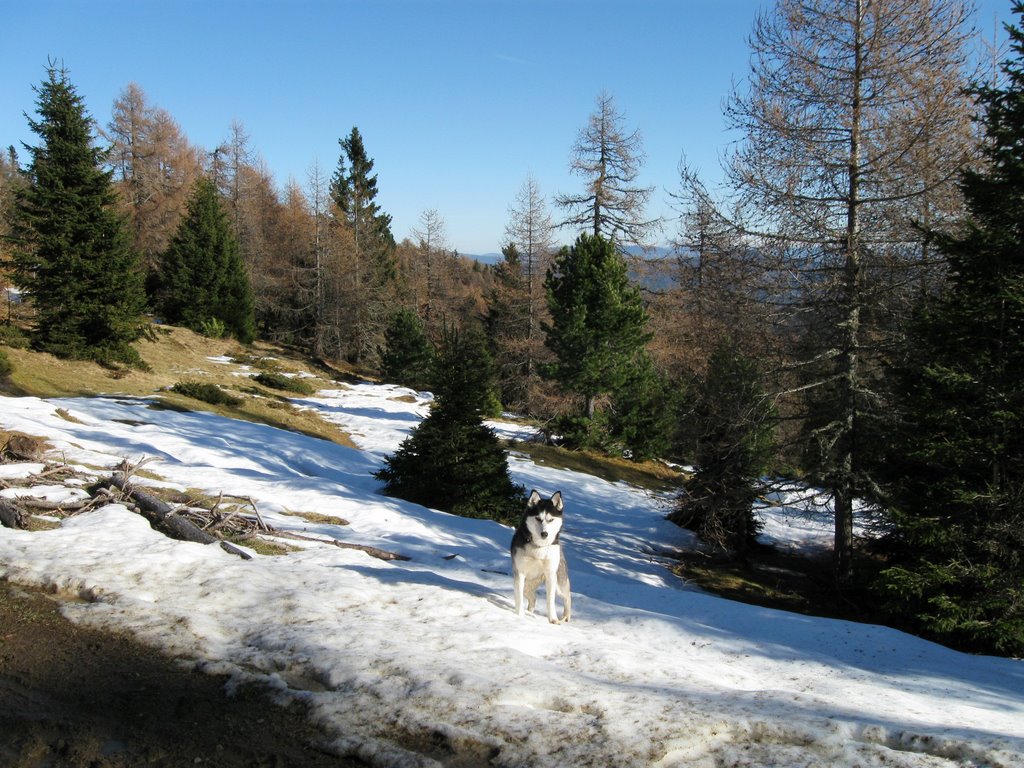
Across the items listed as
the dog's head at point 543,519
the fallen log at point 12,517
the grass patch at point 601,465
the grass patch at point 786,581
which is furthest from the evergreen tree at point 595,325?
the fallen log at point 12,517

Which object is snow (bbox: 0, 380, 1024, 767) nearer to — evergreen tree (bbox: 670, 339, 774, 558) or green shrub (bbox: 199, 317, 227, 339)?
evergreen tree (bbox: 670, 339, 774, 558)

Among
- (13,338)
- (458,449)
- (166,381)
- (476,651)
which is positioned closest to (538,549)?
(476,651)

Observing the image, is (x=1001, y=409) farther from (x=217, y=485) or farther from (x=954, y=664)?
(x=217, y=485)

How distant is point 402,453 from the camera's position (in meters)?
16.1

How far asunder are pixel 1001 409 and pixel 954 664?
12.3 feet

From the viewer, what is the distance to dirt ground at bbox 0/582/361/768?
3836 millimetres

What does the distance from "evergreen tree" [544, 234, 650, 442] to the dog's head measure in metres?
19.9

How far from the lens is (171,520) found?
8695 mm

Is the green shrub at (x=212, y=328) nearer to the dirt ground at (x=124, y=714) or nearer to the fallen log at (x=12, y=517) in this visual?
the fallen log at (x=12, y=517)

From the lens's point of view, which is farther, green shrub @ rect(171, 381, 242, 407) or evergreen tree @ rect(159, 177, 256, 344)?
evergreen tree @ rect(159, 177, 256, 344)

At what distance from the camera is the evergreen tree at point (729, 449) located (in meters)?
13.5

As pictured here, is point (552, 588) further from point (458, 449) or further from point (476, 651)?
point (458, 449)

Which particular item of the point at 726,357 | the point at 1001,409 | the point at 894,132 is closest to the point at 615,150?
the point at 726,357

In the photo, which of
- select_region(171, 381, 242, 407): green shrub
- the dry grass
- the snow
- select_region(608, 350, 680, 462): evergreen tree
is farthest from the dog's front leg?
select_region(608, 350, 680, 462): evergreen tree
